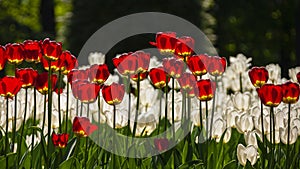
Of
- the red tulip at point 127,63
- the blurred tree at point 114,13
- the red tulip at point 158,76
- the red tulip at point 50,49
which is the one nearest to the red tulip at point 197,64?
the red tulip at point 158,76

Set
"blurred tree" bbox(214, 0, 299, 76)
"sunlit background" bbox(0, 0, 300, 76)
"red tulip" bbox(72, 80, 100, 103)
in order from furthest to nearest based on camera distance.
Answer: "blurred tree" bbox(214, 0, 299, 76) → "sunlit background" bbox(0, 0, 300, 76) → "red tulip" bbox(72, 80, 100, 103)

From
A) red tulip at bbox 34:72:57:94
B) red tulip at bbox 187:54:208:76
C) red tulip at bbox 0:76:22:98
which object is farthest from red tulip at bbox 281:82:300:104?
red tulip at bbox 0:76:22:98

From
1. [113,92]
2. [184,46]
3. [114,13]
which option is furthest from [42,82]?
[114,13]

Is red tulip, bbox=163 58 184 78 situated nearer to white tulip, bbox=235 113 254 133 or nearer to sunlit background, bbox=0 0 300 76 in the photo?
white tulip, bbox=235 113 254 133

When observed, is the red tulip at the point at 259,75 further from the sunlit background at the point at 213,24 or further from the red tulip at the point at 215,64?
the sunlit background at the point at 213,24

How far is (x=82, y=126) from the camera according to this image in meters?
2.61

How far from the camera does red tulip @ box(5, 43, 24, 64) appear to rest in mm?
2797

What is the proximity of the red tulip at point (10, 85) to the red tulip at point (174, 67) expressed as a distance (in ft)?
2.03

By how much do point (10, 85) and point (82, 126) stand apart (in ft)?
1.11

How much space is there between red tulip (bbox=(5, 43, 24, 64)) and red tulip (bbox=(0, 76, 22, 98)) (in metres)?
0.15

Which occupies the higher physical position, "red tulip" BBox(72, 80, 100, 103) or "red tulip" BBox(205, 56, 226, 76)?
"red tulip" BBox(205, 56, 226, 76)

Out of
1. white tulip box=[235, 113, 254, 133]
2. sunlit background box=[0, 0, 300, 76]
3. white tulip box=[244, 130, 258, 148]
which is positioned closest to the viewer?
white tulip box=[244, 130, 258, 148]

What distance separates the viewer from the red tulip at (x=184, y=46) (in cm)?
290

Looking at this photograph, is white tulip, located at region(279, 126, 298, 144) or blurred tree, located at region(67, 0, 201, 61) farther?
blurred tree, located at region(67, 0, 201, 61)
